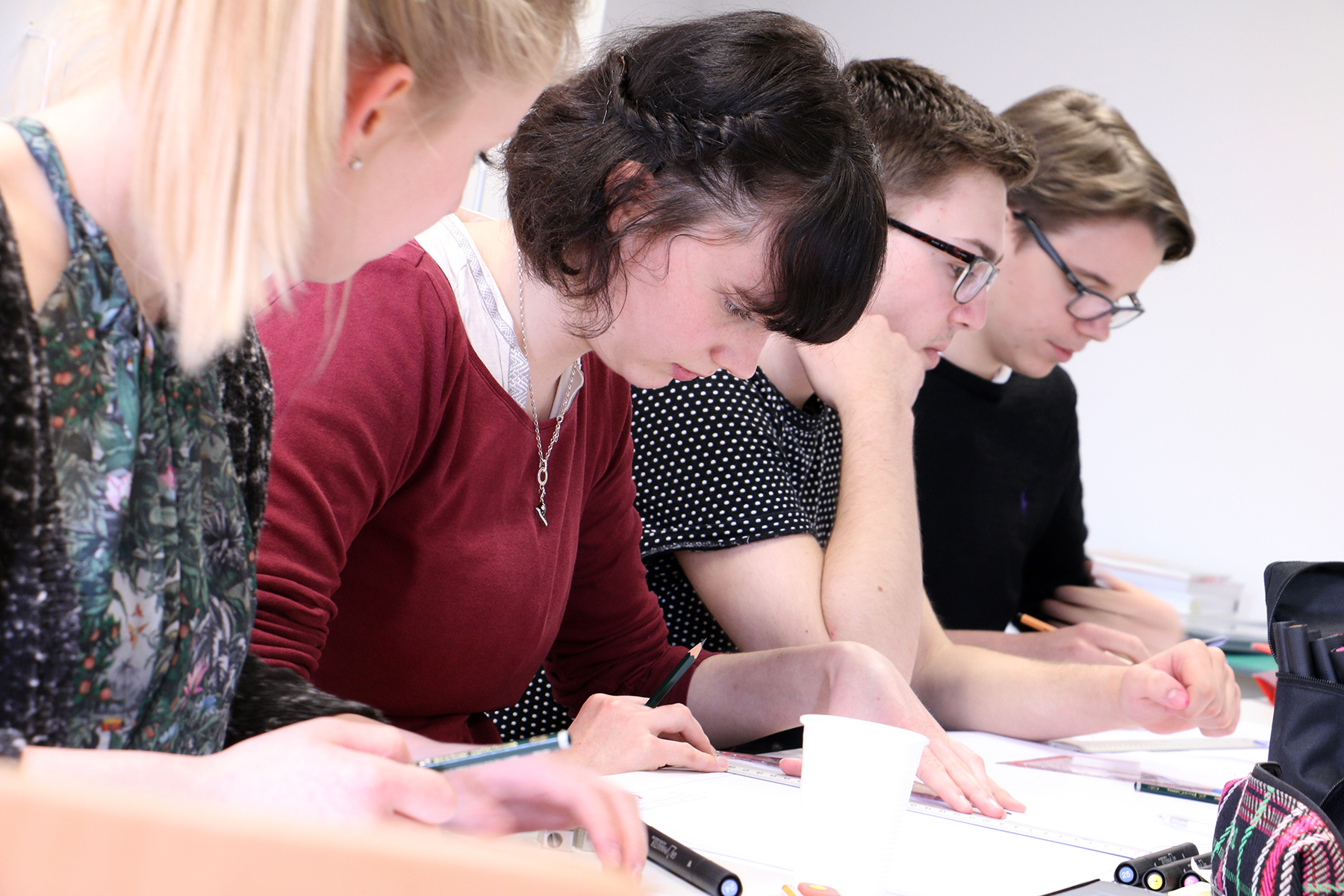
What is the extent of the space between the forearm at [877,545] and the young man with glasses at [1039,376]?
18.5 inches

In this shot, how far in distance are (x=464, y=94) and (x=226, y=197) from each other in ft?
0.52

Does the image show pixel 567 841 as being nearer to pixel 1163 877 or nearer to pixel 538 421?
pixel 1163 877

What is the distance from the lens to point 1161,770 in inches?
55.2

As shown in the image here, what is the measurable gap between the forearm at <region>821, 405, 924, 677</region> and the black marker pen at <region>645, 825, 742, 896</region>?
713mm

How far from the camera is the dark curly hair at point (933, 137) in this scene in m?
1.65

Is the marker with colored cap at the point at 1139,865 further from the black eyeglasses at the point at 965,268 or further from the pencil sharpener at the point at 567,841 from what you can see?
the black eyeglasses at the point at 965,268

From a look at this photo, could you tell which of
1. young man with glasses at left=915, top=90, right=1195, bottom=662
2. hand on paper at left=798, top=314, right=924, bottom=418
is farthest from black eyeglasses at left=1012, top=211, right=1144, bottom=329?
hand on paper at left=798, top=314, right=924, bottom=418

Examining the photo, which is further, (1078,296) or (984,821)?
(1078,296)

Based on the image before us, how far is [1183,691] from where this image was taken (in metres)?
1.47

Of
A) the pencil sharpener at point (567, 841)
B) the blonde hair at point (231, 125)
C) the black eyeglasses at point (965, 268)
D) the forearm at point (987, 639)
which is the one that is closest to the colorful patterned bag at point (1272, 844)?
the pencil sharpener at point (567, 841)

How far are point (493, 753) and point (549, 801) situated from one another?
72 millimetres

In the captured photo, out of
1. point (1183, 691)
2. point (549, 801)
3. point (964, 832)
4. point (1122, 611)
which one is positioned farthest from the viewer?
point (1122, 611)

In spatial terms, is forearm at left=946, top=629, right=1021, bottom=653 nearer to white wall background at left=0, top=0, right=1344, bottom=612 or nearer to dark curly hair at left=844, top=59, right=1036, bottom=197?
dark curly hair at left=844, top=59, right=1036, bottom=197

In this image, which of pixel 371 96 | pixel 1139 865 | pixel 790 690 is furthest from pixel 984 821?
pixel 371 96
